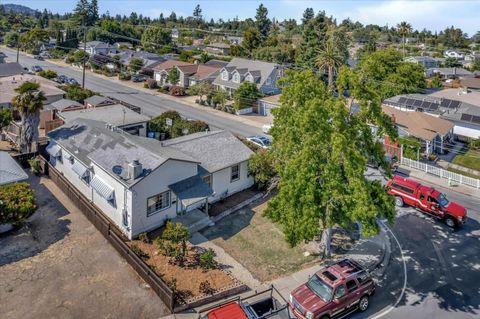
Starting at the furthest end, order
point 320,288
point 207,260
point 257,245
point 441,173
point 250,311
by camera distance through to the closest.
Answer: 1. point 441,173
2. point 257,245
3. point 207,260
4. point 320,288
5. point 250,311

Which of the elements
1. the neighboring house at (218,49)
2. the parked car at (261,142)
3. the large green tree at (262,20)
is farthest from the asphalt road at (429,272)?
the large green tree at (262,20)

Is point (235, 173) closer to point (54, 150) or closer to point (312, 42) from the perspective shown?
point (54, 150)

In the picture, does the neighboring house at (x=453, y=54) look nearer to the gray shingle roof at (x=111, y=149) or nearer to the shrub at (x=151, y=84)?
the shrub at (x=151, y=84)

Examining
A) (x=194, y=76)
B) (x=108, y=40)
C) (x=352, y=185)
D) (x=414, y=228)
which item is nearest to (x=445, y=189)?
(x=414, y=228)

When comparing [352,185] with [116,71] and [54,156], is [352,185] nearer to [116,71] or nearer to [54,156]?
[54,156]

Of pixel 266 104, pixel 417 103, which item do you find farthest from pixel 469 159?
pixel 266 104

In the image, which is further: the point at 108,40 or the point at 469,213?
the point at 108,40

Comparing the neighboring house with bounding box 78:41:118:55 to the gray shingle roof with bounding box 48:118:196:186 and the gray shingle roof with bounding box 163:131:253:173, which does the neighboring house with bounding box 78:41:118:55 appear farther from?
the gray shingle roof with bounding box 163:131:253:173
